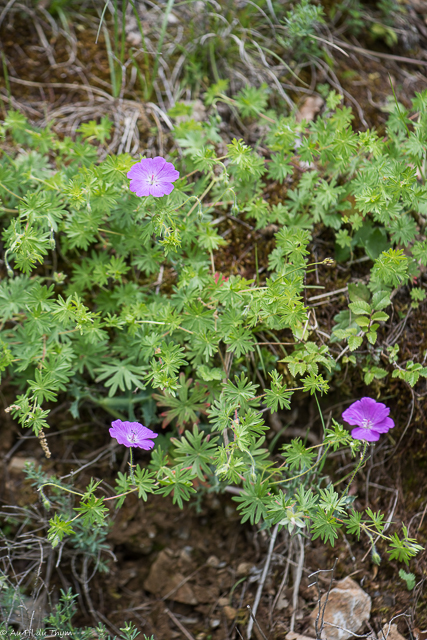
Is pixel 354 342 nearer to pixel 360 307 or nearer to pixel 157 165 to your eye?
pixel 360 307

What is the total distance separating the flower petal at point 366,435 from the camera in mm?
2312

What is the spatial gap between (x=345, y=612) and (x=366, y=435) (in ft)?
3.35

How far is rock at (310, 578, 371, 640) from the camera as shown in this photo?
2549 mm

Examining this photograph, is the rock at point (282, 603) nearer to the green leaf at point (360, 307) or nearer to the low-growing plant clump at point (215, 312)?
the low-growing plant clump at point (215, 312)

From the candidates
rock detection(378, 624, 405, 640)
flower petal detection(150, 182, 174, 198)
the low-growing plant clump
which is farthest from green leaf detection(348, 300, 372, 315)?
rock detection(378, 624, 405, 640)

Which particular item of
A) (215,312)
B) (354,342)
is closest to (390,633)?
(354,342)

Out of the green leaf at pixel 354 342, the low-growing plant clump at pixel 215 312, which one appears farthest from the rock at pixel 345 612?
the green leaf at pixel 354 342

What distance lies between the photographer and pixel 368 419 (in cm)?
242

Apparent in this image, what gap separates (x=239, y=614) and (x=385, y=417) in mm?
1453

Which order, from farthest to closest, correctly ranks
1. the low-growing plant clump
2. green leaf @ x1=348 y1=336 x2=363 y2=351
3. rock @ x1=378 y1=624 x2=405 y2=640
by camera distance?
1. green leaf @ x1=348 y1=336 x2=363 y2=351
2. rock @ x1=378 y1=624 x2=405 y2=640
3. the low-growing plant clump

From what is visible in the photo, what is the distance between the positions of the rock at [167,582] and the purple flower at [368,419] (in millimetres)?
1469

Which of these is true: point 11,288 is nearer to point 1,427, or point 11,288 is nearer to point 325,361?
point 1,427

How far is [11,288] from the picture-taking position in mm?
2736

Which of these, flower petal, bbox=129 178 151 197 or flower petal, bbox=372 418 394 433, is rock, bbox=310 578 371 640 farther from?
flower petal, bbox=129 178 151 197
